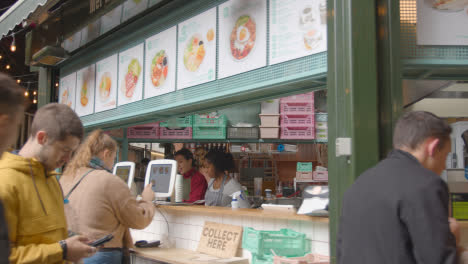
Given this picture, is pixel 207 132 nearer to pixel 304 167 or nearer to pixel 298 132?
pixel 298 132

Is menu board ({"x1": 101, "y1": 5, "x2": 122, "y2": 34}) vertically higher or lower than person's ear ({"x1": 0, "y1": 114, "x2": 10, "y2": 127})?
higher

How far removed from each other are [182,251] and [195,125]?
3152 mm

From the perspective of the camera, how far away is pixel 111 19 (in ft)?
18.0

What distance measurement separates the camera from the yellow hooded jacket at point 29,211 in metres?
Result: 1.77

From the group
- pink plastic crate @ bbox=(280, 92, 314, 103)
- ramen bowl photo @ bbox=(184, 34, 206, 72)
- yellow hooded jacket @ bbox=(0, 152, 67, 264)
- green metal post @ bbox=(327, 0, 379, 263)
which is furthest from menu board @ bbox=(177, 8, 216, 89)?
pink plastic crate @ bbox=(280, 92, 314, 103)

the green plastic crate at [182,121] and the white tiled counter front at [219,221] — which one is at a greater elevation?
the green plastic crate at [182,121]

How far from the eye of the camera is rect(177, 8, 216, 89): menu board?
4.00 m

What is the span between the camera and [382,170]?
1.79 meters

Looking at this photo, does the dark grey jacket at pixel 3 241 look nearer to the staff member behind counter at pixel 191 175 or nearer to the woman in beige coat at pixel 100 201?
the woman in beige coat at pixel 100 201

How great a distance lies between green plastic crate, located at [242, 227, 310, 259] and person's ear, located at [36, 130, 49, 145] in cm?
187

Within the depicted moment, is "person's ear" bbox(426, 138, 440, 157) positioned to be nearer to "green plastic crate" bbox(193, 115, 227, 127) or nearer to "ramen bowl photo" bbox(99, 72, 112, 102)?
"ramen bowl photo" bbox(99, 72, 112, 102)

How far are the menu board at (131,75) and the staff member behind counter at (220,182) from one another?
1227 millimetres

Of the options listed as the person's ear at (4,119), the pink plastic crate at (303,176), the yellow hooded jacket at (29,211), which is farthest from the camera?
the pink plastic crate at (303,176)

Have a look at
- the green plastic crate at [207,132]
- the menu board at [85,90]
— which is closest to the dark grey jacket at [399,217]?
the menu board at [85,90]
